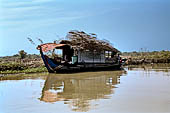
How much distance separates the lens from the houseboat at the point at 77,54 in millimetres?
16203

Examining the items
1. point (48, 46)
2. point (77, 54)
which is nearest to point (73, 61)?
point (77, 54)

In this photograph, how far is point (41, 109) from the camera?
603 centimetres

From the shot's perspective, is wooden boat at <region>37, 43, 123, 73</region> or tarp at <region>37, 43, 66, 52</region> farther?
tarp at <region>37, 43, 66, 52</region>

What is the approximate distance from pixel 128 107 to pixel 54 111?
2.01m

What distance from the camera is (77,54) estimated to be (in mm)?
18109

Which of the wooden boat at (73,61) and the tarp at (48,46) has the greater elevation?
the tarp at (48,46)

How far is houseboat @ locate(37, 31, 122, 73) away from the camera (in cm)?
1620

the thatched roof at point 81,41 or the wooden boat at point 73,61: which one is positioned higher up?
the thatched roof at point 81,41

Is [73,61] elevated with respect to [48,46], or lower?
lower

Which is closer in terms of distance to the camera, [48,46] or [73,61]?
[48,46]

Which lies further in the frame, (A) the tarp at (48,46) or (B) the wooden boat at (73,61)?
(A) the tarp at (48,46)

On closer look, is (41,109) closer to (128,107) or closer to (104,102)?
(104,102)

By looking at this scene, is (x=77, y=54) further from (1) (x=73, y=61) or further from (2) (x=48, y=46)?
(2) (x=48, y=46)

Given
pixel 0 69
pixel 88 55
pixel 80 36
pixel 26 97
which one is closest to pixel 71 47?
pixel 80 36
